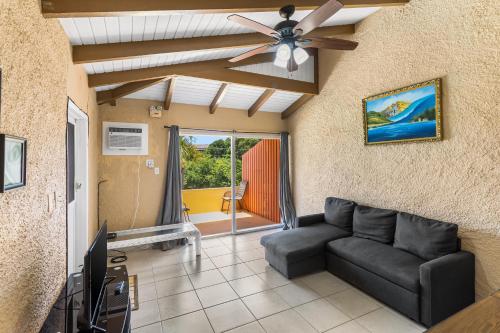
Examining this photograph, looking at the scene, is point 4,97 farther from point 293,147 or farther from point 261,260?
point 293,147

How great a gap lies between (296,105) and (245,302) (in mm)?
3632

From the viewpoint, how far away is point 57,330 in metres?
1.36

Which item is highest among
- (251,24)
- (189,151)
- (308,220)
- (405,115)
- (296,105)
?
(296,105)

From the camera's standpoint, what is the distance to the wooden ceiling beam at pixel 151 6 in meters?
1.52

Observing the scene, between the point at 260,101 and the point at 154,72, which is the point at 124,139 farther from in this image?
the point at 260,101

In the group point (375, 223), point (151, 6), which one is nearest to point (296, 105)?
point (375, 223)

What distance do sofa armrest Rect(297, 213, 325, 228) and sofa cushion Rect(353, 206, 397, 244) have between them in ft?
2.09

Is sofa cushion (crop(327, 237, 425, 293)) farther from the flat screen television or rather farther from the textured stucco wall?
the flat screen television

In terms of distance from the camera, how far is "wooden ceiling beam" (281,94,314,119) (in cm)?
456

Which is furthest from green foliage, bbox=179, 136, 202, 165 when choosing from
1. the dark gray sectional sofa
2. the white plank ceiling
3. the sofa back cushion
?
the sofa back cushion

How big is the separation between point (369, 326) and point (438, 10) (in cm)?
324

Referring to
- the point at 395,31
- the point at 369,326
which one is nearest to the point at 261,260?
the point at 369,326

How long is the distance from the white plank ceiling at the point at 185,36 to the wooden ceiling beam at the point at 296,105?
10 centimetres

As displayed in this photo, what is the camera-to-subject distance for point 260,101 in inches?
179
